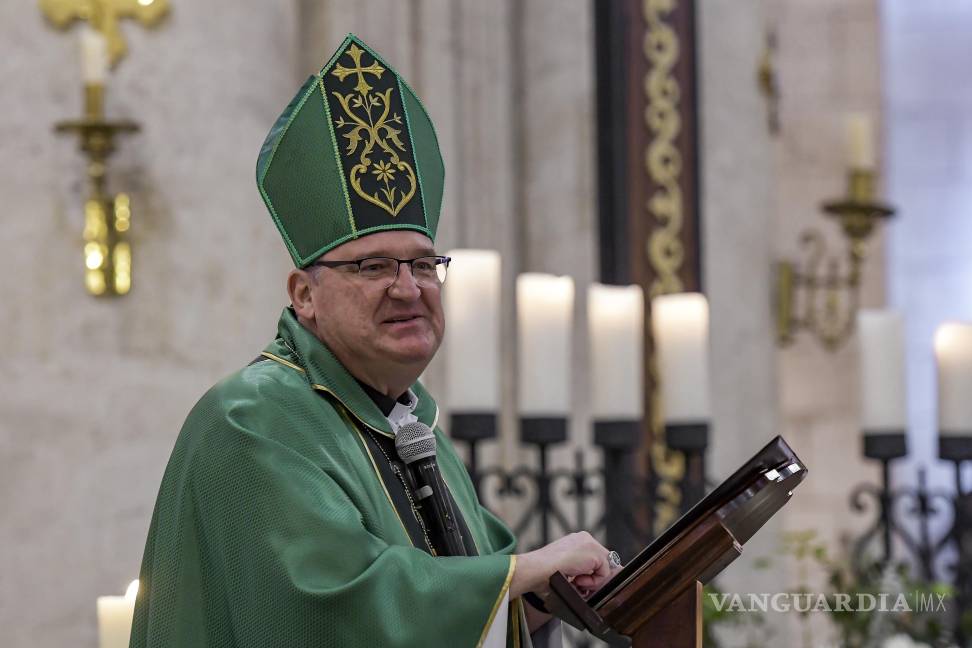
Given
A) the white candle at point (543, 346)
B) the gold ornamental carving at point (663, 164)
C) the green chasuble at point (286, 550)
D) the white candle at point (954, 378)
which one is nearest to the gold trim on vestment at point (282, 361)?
the green chasuble at point (286, 550)

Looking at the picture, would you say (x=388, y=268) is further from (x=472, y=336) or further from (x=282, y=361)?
(x=472, y=336)

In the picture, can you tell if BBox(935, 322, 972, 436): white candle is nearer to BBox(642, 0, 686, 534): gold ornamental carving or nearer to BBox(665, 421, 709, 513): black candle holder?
BBox(665, 421, 709, 513): black candle holder

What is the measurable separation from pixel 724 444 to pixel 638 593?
117 inches

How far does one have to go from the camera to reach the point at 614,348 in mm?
3648

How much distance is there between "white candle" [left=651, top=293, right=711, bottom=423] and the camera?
12.2 ft

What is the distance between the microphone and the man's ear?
0.21 metres

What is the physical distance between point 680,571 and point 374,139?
0.77m

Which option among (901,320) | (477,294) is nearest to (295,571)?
(477,294)

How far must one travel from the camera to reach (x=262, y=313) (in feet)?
12.5

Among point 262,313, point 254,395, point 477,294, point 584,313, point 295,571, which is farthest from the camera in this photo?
point 584,313

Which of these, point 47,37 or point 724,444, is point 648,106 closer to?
point 724,444

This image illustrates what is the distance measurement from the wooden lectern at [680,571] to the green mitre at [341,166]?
23.0 inches

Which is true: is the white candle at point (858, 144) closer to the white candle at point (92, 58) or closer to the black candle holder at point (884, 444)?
the black candle holder at point (884, 444)

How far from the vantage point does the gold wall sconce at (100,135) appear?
11.5 ft
